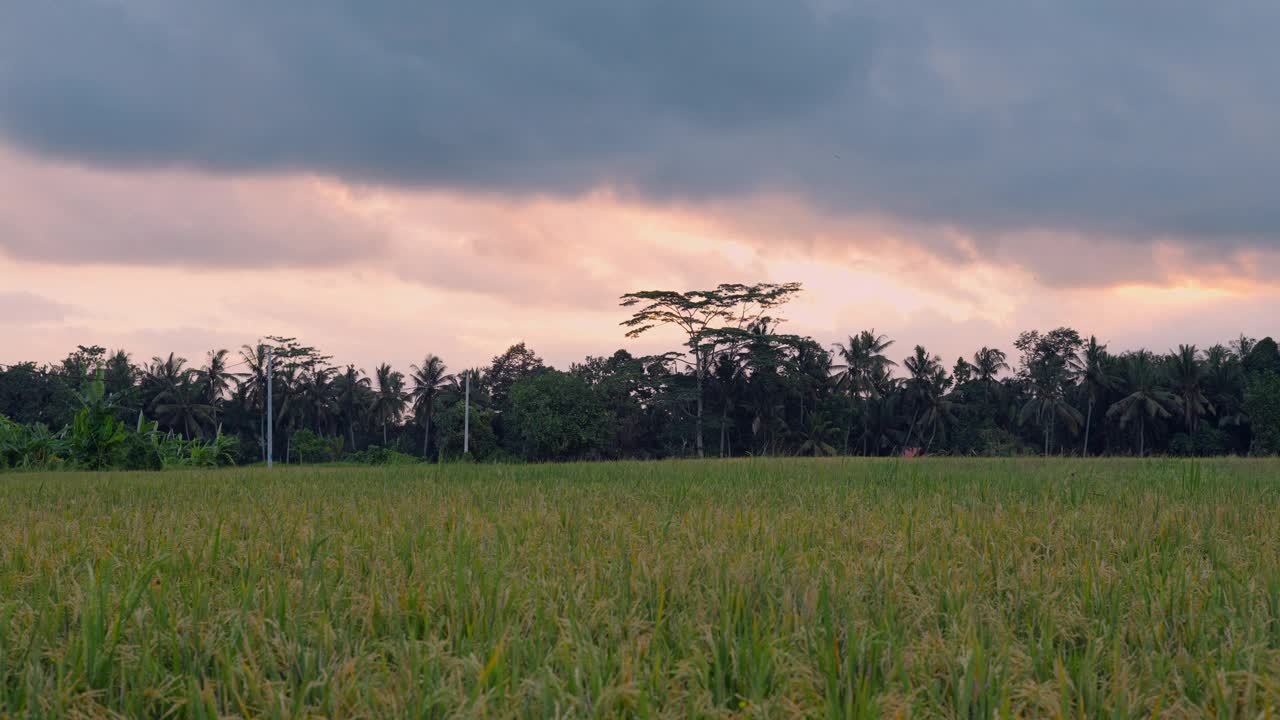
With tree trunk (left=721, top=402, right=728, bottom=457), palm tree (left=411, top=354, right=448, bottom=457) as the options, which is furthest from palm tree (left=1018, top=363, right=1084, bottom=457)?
palm tree (left=411, top=354, right=448, bottom=457)

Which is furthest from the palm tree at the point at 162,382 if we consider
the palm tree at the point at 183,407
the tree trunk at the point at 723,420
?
the tree trunk at the point at 723,420

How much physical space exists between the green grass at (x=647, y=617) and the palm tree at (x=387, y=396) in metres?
72.1

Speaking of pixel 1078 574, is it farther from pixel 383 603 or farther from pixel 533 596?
pixel 383 603

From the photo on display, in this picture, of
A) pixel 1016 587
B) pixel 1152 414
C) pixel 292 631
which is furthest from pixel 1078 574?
pixel 1152 414

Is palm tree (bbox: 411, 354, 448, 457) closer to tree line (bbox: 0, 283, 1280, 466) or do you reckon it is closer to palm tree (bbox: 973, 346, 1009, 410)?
tree line (bbox: 0, 283, 1280, 466)

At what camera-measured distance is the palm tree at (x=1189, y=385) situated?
58000 millimetres

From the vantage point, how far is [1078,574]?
14.0 feet

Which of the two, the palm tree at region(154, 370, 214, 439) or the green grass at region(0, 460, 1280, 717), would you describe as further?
the palm tree at region(154, 370, 214, 439)

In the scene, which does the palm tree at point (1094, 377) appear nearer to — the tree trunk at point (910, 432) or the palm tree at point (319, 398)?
the tree trunk at point (910, 432)

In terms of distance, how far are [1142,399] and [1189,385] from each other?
3317mm

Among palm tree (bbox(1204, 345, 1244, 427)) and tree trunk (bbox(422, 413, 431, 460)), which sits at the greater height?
palm tree (bbox(1204, 345, 1244, 427))

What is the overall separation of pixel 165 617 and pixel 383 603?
0.88 metres

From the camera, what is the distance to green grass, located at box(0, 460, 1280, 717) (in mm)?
2521

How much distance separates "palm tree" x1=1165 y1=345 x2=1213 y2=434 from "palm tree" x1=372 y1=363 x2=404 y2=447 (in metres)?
63.0
